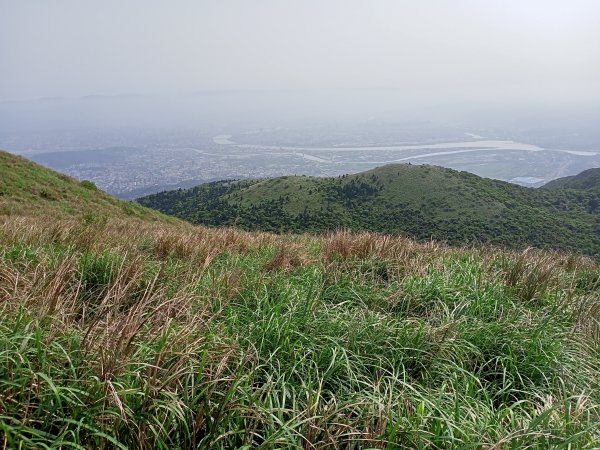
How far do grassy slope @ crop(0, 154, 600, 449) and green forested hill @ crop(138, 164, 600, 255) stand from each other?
42.6m

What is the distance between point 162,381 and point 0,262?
2330mm

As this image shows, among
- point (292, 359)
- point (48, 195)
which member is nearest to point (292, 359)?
point (292, 359)

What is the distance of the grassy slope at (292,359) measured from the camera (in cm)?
166

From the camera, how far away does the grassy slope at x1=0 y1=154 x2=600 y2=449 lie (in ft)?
5.45

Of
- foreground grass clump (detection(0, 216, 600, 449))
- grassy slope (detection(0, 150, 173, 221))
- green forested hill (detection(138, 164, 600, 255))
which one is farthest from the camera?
green forested hill (detection(138, 164, 600, 255))

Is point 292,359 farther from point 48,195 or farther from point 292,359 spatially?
point 48,195

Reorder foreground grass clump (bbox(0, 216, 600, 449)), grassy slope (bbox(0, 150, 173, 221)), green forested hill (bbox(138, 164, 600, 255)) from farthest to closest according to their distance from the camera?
green forested hill (bbox(138, 164, 600, 255)) → grassy slope (bbox(0, 150, 173, 221)) → foreground grass clump (bbox(0, 216, 600, 449))

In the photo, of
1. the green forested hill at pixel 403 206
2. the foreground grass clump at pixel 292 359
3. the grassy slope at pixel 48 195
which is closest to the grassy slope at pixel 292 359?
the foreground grass clump at pixel 292 359

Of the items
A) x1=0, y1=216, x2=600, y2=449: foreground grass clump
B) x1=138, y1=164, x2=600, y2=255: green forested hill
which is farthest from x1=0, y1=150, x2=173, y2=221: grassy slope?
x1=138, y1=164, x2=600, y2=255: green forested hill

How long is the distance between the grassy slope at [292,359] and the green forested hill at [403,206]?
42.6 metres

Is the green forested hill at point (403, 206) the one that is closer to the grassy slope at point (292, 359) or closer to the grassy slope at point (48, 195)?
the grassy slope at point (48, 195)

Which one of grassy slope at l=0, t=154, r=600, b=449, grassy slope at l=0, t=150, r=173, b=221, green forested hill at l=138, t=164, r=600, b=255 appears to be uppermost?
grassy slope at l=0, t=154, r=600, b=449

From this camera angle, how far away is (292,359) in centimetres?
233

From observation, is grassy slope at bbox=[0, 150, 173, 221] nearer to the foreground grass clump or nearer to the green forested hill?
the foreground grass clump
